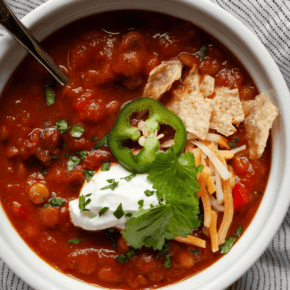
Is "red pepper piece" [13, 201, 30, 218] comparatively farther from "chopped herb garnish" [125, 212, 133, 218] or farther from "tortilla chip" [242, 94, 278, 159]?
"tortilla chip" [242, 94, 278, 159]

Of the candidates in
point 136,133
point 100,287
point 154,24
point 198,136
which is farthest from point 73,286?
point 154,24

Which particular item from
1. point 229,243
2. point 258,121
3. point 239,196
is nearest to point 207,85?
point 258,121

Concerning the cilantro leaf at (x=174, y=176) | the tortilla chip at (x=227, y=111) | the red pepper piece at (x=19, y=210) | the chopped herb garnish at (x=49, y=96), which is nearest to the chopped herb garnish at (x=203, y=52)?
the tortilla chip at (x=227, y=111)

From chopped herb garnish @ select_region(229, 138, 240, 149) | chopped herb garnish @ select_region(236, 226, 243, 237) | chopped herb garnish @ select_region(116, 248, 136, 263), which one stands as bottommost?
chopped herb garnish @ select_region(116, 248, 136, 263)

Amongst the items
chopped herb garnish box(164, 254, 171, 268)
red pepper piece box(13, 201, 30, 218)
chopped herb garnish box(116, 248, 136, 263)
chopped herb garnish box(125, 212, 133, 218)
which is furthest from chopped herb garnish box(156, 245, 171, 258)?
red pepper piece box(13, 201, 30, 218)

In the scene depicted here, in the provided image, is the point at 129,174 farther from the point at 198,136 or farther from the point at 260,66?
the point at 260,66

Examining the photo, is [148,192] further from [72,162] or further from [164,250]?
[72,162]

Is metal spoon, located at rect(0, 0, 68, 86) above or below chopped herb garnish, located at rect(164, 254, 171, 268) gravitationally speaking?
above
